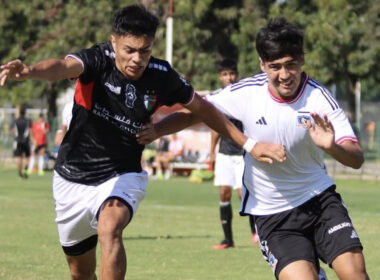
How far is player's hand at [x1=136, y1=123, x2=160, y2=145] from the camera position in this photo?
7102 millimetres

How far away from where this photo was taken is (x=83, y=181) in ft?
23.8

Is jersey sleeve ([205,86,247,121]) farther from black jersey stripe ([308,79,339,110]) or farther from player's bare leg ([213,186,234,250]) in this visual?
player's bare leg ([213,186,234,250])

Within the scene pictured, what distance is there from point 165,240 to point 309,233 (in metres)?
6.77

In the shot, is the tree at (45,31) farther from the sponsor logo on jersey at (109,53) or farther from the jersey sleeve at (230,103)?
the jersey sleeve at (230,103)

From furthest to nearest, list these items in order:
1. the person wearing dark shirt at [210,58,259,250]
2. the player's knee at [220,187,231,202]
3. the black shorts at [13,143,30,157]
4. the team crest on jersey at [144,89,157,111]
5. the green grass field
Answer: the black shorts at [13,143,30,157] → the player's knee at [220,187,231,202] → the person wearing dark shirt at [210,58,259,250] → the green grass field → the team crest on jersey at [144,89,157,111]

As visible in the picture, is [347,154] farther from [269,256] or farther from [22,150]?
[22,150]

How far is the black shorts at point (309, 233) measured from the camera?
6.34 metres

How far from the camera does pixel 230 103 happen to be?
6.78 meters

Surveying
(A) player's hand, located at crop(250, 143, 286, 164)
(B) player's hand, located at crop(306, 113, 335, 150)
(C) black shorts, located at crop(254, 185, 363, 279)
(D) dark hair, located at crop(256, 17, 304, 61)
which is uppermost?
(D) dark hair, located at crop(256, 17, 304, 61)

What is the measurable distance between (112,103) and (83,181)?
0.69 m

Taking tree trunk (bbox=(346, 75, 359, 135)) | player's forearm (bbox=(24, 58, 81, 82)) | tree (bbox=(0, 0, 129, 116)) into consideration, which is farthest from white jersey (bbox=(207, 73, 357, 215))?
tree trunk (bbox=(346, 75, 359, 135))

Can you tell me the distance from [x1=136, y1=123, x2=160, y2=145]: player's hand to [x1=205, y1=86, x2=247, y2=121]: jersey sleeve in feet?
1.73

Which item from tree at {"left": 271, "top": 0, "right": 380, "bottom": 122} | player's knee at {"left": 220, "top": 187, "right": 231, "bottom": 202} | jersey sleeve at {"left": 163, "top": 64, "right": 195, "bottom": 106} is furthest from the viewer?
tree at {"left": 271, "top": 0, "right": 380, "bottom": 122}

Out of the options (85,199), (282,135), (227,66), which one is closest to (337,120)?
(282,135)
